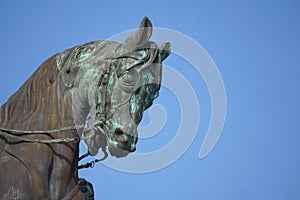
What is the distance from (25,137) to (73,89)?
2.12ft

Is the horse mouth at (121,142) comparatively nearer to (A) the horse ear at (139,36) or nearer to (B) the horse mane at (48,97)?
(B) the horse mane at (48,97)

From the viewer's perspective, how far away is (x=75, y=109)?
5137mm

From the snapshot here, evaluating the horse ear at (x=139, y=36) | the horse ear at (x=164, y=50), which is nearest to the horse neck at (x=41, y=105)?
the horse ear at (x=139, y=36)

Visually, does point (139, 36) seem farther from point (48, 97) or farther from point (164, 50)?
point (48, 97)

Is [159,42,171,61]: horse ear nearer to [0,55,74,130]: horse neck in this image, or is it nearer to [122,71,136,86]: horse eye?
[122,71,136,86]: horse eye

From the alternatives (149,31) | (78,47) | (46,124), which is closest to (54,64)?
(78,47)

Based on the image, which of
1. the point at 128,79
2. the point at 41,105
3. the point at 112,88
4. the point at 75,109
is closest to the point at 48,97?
the point at 41,105

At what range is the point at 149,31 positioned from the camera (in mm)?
5266

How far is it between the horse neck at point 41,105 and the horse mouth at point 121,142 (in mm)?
441

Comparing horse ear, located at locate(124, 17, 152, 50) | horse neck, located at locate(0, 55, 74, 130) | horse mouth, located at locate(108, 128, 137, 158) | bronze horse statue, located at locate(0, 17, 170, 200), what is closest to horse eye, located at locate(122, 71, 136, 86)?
bronze horse statue, located at locate(0, 17, 170, 200)

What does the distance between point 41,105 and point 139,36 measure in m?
1.17

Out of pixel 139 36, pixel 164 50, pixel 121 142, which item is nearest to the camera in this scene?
pixel 121 142

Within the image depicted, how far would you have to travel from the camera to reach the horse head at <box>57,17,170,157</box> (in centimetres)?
508

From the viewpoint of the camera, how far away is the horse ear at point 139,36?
521cm
